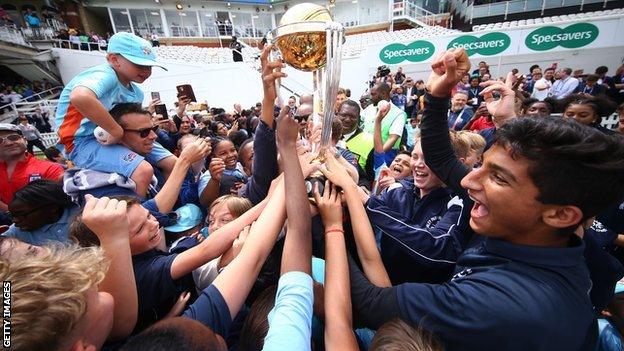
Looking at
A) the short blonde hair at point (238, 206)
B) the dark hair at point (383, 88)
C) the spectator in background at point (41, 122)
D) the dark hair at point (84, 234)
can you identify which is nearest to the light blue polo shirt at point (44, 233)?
the dark hair at point (84, 234)

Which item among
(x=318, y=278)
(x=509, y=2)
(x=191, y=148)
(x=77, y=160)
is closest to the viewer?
(x=318, y=278)

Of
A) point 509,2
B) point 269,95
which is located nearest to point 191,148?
point 269,95

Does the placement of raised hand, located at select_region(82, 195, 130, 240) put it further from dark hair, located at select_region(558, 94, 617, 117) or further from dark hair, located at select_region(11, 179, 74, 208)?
dark hair, located at select_region(558, 94, 617, 117)

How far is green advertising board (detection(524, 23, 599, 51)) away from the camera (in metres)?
11.6

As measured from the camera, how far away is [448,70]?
4.37ft

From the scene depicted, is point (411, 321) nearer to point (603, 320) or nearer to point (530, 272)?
point (530, 272)

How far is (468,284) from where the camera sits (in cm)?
92

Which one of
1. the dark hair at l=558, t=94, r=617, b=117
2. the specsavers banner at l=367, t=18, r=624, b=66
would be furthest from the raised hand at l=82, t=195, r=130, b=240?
the specsavers banner at l=367, t=18, r=624, b=66

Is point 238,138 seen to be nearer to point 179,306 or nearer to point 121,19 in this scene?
point 179,306

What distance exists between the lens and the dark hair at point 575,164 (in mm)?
856

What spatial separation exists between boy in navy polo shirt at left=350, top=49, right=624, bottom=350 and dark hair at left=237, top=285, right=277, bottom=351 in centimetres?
34

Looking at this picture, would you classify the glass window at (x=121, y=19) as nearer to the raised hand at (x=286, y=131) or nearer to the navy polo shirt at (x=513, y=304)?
the raised hand at (x=286, y=131)

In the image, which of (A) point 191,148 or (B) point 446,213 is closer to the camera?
(B) point 446,213

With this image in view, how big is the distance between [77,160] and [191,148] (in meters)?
0.86
